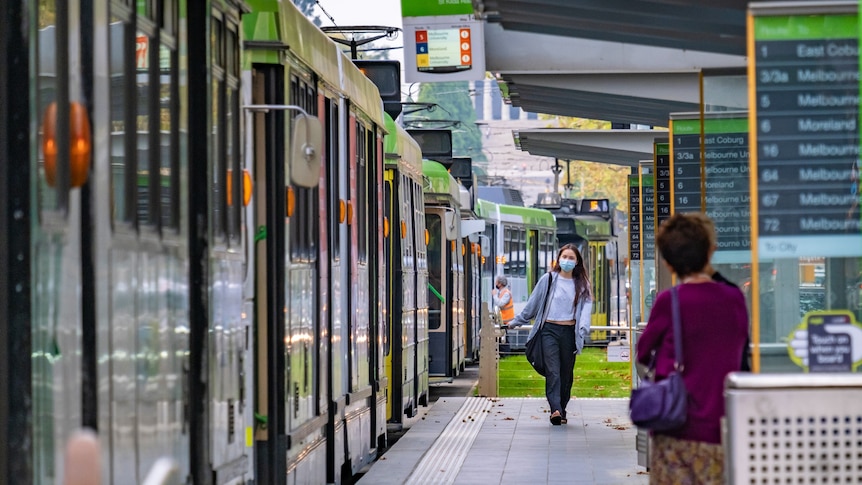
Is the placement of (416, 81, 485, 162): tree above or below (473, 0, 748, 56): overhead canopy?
above

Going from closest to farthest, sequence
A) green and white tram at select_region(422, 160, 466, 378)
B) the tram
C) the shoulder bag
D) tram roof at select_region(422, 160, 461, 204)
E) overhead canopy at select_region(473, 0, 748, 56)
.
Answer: overhead canopy at select_region(473, 0, 748, 56)
the shoulder bag
tram roof at select_region(422, 160, 461, 204)
green and white tram at select_region(422, 160, 466, 378)
the tram

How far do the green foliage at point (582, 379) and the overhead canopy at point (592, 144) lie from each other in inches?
232

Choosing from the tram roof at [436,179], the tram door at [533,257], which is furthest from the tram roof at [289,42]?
the tram door at [533,257]

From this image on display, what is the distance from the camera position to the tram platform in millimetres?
11797

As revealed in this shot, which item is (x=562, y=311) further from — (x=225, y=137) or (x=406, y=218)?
(x=225, y=137)

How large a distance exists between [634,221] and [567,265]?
233 cm

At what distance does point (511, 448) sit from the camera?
1387cm

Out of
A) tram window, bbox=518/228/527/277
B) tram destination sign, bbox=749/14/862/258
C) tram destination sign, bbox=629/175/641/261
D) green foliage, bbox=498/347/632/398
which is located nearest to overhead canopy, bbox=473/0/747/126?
tram destination sign, bbox=749/14/862/258

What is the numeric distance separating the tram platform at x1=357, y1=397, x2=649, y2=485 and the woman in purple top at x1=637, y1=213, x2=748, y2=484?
5.47 m

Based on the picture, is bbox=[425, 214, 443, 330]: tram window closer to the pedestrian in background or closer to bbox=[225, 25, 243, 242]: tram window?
the pedestrian in background

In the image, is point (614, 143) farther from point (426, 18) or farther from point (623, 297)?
point (623, 297)

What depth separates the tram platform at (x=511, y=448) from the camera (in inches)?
464

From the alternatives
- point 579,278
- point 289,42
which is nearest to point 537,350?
point 579,278

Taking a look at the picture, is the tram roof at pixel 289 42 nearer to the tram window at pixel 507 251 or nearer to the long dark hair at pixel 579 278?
the long dark hair at pixel 579 278
